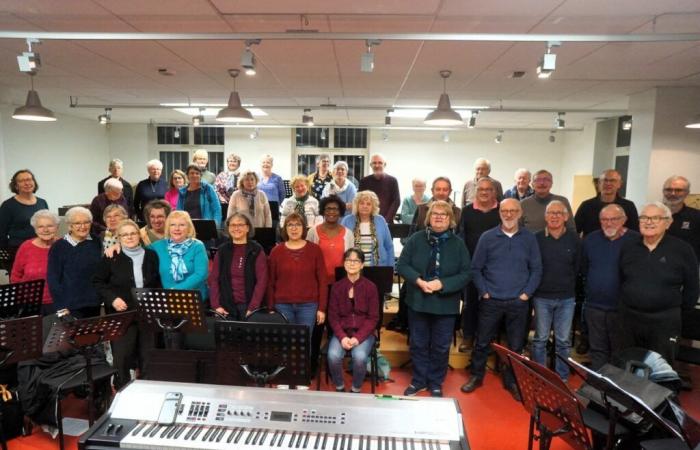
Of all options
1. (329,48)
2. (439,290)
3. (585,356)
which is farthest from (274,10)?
(585,356)

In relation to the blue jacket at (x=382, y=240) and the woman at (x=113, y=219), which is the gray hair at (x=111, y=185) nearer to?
the woman at (x=113, y=219)

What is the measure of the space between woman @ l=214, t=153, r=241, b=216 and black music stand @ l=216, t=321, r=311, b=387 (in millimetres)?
3667

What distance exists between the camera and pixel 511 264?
3287mm

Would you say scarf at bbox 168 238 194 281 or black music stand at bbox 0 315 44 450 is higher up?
scarf at bbox 168 238 194 281

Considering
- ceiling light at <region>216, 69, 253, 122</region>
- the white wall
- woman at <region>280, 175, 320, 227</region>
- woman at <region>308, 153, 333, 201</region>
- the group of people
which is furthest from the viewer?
the white wall

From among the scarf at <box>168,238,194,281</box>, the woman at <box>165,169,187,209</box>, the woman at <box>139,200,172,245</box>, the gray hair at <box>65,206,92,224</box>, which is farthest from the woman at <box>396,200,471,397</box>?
the woman at <box>165,169,187,209</box>

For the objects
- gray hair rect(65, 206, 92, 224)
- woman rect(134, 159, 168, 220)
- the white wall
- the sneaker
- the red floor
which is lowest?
the red floor

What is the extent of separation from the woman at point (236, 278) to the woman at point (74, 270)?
0.87m

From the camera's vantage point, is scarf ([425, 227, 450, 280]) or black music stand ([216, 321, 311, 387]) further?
scarf ([425, 227, 450, 280])

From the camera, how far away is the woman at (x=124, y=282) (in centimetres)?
310

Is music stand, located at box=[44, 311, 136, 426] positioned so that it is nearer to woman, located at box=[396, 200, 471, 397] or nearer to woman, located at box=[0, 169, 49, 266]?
woman, located at box=[396, 200, 471, 397]

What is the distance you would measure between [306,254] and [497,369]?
81.0 inches

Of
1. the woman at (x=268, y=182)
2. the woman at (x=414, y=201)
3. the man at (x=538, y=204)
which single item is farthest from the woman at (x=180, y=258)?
the man at (x=538, y=204)

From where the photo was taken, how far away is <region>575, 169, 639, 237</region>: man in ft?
12.7
